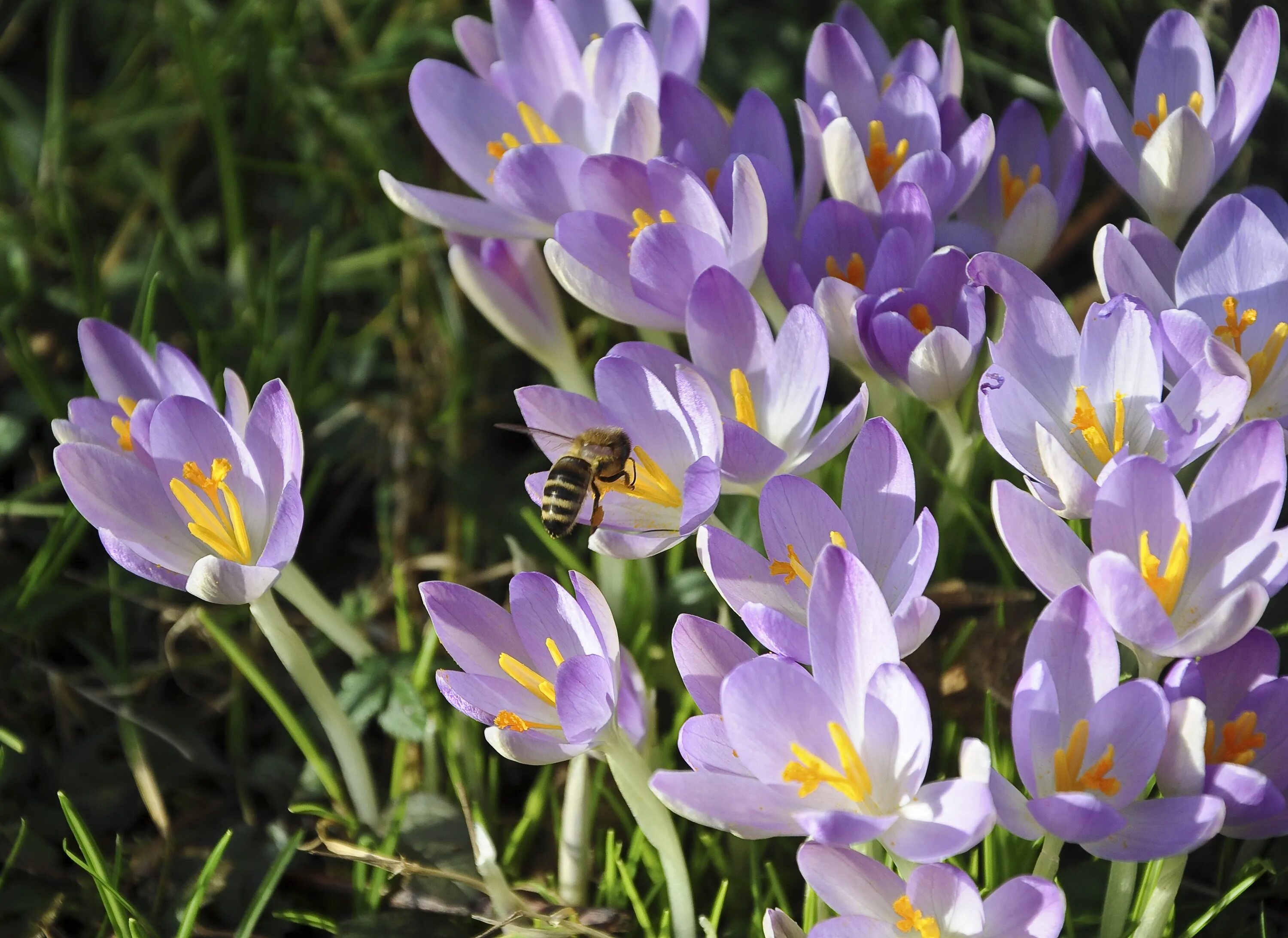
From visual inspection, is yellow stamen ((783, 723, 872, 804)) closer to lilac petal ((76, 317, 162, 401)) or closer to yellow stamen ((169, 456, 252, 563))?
yellow stamen ((169, 456, 252, 563))

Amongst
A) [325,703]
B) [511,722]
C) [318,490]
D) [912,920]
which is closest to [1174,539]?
[912,920]

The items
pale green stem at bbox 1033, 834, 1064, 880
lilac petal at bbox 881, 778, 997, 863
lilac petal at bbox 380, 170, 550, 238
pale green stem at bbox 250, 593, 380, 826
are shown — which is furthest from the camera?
lilac petal at bbox 380, 170, 550, 238

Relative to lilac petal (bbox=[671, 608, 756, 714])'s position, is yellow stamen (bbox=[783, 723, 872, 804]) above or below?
below

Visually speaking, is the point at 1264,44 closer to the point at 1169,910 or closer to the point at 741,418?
the point at 741,418

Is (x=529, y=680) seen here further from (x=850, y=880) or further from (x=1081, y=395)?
(x=1081, y=395)

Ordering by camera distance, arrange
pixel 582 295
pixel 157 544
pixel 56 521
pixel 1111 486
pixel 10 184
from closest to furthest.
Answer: pixel 1111 486
pixel 157 544
pixel 582 295
pixel 56 521
pixel 10 184

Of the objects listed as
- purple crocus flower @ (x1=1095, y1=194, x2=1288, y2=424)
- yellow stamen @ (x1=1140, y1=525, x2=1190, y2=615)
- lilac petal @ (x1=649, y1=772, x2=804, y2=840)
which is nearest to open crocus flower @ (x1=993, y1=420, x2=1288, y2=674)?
yellow stamen @ (x1=1140, y1=525, x2=1190, y2=615)

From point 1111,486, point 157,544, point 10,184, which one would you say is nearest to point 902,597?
point 1111,486
